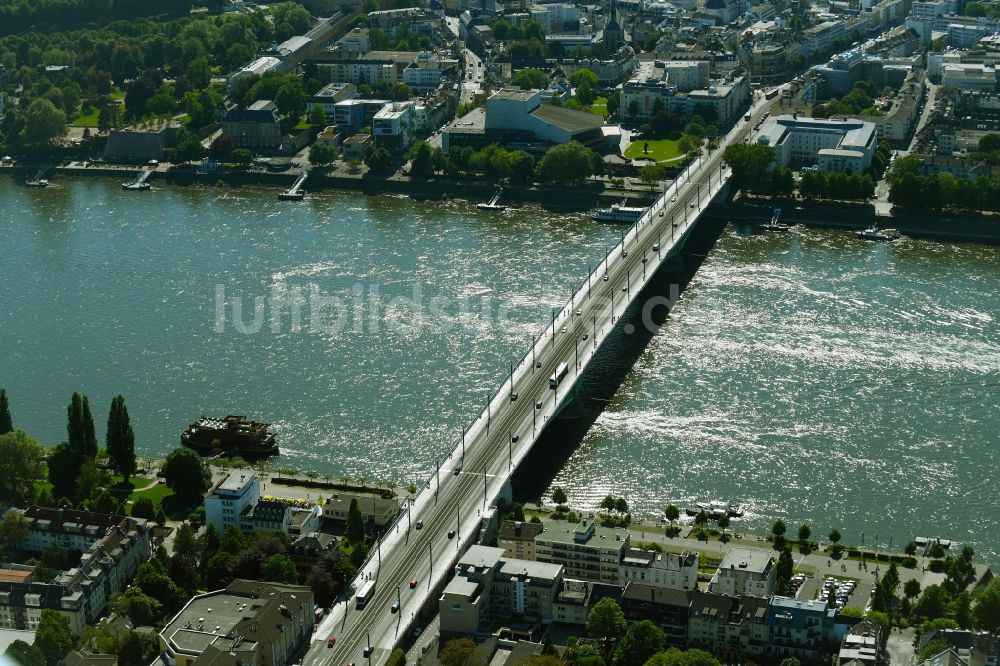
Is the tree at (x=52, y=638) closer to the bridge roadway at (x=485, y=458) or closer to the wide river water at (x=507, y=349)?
the bridge roadway at (x=485, y=458)

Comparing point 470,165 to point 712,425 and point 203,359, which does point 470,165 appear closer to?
point 203,359

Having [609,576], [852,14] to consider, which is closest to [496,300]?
[609,576]

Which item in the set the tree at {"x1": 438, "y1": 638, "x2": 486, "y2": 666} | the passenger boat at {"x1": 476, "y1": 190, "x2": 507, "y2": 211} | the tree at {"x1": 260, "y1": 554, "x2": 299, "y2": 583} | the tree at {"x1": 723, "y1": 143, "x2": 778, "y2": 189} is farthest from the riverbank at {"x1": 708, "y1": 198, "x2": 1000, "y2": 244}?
the tree at {"x1": 438, "y1": 638, "x2": 486, "y2": 666}

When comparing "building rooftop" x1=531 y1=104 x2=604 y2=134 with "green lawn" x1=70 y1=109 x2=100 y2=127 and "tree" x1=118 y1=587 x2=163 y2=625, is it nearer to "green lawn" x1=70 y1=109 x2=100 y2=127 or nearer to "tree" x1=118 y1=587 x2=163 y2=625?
"green lawn" x1=70 y1=109 x2=100 y2=127

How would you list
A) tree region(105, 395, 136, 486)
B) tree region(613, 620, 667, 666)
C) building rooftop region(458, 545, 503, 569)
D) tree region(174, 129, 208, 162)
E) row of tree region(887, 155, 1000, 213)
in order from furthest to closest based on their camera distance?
1. tree region(174, 129, 208, 162)
2. row of tree region(887, 155, 1000, 213)
3. tree region(105, 395, 136, 486)
4. building rooftop region(458, 545, 503, 569)
5. tree region(613, 620, 667, 666)

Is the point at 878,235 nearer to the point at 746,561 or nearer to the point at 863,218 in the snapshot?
the point at 863,218

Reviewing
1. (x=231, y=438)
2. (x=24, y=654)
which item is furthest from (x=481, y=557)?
(x=231, y=438)
